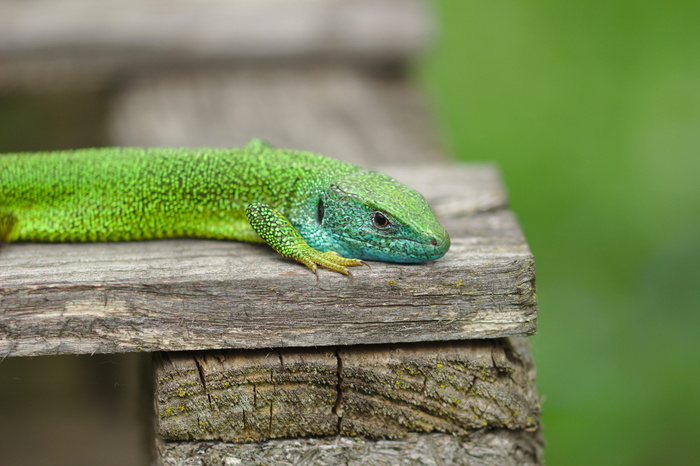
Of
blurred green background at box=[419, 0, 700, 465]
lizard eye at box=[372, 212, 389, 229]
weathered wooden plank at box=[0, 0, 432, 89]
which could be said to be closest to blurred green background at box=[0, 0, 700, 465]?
blurred green background at box=[419, 0, 700, 465]

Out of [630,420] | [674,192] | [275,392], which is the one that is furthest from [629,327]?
[275,392]

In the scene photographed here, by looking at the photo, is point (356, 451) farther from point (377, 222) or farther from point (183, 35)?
point (183, 35)

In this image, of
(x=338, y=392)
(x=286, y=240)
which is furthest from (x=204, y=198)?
(x=338, y=392)

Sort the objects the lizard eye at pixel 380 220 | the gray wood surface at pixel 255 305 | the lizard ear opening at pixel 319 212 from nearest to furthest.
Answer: the gray wood surface at pixel 255 305, the lizard eye at pixel 380 220, the lizard ear opening at pixel 319 212

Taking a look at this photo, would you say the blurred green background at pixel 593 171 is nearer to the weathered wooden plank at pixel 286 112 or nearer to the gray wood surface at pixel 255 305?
the gray wood surface at pixel 255 305

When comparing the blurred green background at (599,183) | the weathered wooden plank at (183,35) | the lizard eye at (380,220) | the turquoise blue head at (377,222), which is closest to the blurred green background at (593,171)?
the blurred green background at (599,183)
